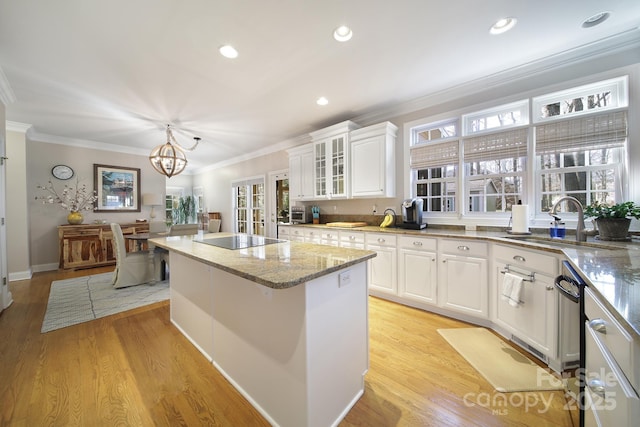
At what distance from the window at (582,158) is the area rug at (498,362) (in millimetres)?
1531

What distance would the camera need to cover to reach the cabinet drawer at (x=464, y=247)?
91.5 inches

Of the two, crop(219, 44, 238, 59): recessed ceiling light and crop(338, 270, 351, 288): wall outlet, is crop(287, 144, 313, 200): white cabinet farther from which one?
crop(338, 270, 351, 288): wall outlet

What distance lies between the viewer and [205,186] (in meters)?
8.02

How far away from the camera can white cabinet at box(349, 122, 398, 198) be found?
3.33 metres

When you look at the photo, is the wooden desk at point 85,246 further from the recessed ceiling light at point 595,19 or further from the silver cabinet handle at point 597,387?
the recessed ceiling light at point 595,19

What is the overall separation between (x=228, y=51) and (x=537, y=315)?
3426 millimetres

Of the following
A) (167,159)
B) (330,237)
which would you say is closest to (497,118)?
(330,237)

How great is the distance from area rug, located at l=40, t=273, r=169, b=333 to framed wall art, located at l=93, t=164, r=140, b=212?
1909 mm

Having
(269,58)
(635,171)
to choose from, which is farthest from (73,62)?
(635,171)

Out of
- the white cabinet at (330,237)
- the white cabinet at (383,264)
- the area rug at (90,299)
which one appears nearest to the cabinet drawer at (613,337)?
the white cabinet at (383,264)

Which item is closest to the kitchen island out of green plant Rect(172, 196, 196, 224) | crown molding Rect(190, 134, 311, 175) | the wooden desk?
crown molding Rect(190, 134, 311, 175)

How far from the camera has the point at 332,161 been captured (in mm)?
3895

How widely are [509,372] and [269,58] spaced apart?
3333 mm

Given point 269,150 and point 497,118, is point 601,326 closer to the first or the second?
point 497,118
